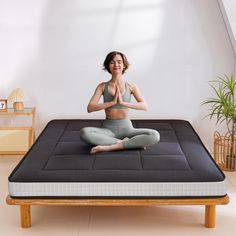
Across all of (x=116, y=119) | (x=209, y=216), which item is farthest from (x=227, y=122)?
(x=209, y=216)

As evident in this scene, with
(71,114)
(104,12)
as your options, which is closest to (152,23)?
(104,12)

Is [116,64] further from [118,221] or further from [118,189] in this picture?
[118,221]

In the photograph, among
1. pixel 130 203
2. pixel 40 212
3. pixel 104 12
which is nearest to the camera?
pixel 130 203

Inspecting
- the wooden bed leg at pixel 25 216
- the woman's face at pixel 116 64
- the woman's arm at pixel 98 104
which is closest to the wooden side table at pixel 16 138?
the woman's arm at pixel 98 104

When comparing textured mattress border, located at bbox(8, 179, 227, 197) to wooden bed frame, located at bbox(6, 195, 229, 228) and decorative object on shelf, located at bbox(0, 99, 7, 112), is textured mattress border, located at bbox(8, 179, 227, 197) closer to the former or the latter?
wooden bed frame, located at bbox(6, 195, 229, 228)

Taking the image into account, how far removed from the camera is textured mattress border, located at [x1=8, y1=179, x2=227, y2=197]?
128 inches

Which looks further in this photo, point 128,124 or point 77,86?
point 77,86

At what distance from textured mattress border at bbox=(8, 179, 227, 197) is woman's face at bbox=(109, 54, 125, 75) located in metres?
1.02

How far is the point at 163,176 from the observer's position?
3.28 meters

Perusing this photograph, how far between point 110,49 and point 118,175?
199cm

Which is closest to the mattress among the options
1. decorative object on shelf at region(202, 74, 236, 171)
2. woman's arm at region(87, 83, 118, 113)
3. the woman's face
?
woman's arm at region(87, 83, 118, 113)

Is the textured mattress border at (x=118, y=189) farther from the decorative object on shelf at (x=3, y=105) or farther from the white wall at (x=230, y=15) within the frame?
the white wall at (x=230, y=15)

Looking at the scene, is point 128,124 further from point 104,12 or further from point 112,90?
point 104,12

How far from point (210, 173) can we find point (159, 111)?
1887 mm
